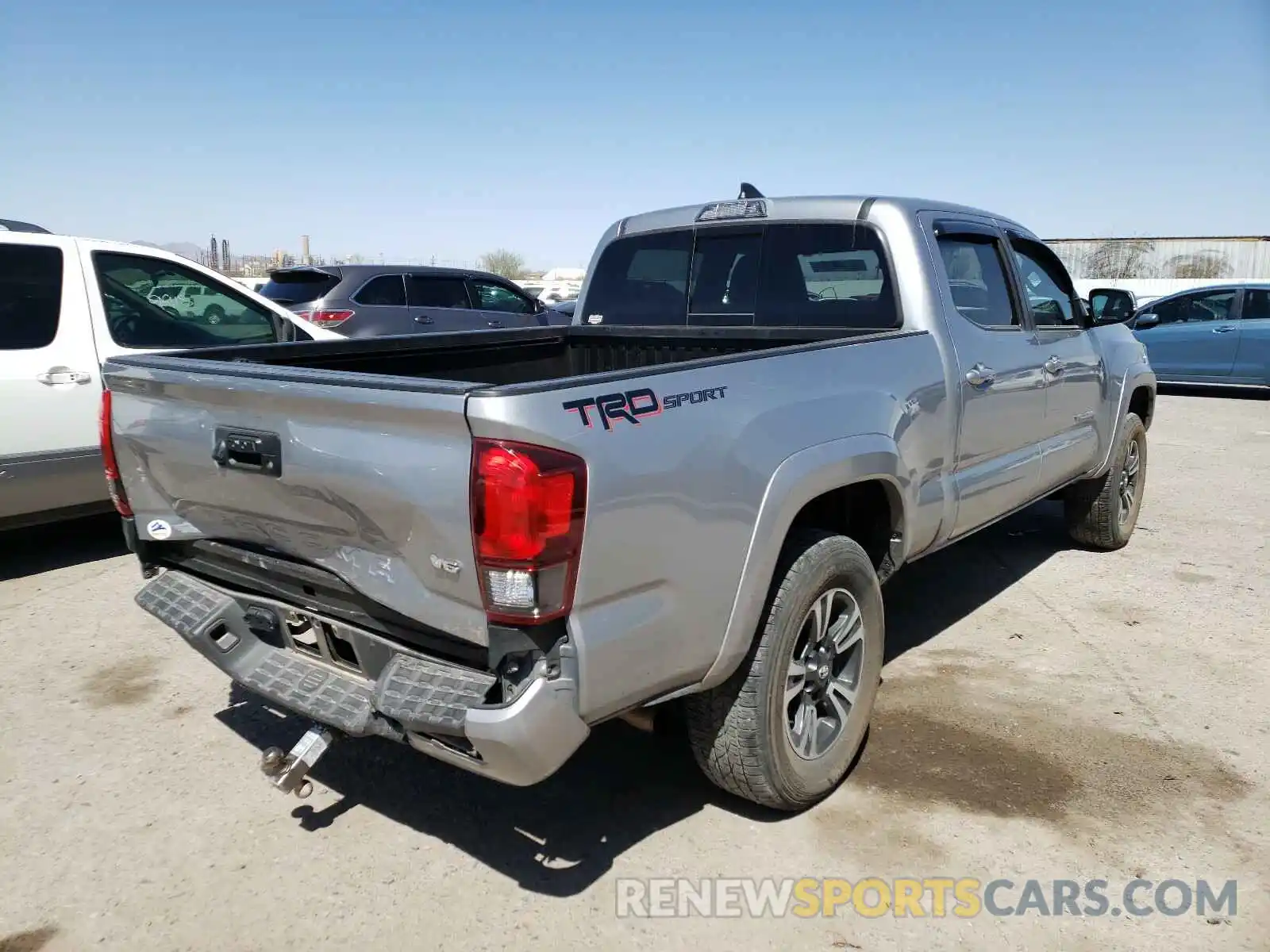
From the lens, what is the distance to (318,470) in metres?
2.48

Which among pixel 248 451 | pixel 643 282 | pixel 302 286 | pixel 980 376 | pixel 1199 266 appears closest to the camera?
pixel 248 451

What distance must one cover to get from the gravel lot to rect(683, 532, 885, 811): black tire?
17cm

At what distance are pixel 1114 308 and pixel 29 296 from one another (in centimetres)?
611

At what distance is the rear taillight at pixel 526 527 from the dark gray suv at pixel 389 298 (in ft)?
28.3

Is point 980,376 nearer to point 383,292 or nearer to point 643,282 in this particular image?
point 643,282

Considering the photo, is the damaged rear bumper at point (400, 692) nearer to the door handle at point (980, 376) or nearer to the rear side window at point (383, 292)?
the door handle at point (980, 376)

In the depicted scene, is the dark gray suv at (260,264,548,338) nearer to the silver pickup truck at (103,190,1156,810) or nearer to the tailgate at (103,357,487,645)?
the silver pickup truck at (103,190,1156,810)

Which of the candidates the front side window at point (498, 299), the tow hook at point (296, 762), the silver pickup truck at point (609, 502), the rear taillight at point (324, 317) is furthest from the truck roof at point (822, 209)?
the front side window at point (498, 299)

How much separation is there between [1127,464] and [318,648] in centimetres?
520

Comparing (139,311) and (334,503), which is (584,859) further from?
(139,311)

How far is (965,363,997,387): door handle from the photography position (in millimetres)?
3918

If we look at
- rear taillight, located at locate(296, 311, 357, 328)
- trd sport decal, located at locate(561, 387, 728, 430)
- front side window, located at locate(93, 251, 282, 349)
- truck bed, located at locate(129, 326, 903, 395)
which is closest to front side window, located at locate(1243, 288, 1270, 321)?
rear taillight, located at locate(296, 311, 357, 328)

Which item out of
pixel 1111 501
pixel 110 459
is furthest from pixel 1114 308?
pixel 110 459

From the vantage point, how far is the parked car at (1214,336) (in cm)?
1345
